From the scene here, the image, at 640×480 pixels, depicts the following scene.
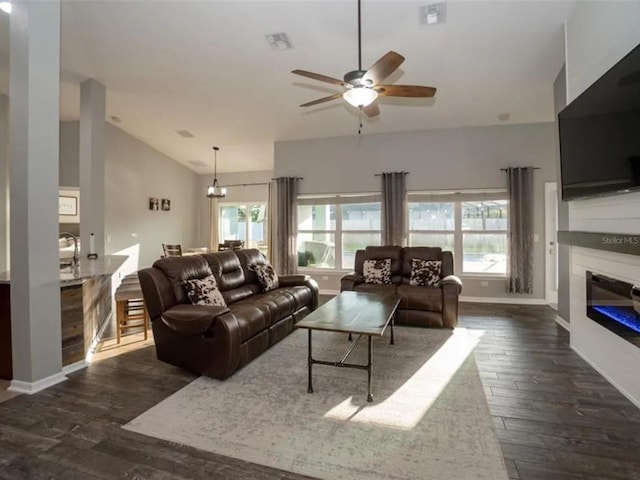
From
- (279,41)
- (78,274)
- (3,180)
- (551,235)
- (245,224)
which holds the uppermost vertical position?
(279,41)

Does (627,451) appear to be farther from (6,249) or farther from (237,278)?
(6,249)

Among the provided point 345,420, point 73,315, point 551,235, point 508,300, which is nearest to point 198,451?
point 345,420

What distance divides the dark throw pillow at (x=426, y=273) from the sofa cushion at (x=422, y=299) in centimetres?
28

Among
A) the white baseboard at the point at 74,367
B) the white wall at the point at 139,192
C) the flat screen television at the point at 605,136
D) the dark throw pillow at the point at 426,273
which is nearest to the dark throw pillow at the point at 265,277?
the dark throw pillow at the point at 426,273

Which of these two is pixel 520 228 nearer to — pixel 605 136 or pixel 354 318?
pixel 605 136

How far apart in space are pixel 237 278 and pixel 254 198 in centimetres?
508

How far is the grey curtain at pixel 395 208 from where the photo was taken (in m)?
6.36

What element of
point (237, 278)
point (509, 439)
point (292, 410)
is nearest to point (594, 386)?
point (509, 439)

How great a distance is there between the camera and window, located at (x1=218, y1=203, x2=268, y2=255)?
9.07 meters

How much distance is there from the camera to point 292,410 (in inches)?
96.3

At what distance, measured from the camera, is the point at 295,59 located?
4.37 m

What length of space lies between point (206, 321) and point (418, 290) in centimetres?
279

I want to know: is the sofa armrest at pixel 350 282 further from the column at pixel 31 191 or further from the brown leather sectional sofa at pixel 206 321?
the column at pixel 31 191

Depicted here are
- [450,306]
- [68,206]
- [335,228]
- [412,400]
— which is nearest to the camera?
[412,400]
